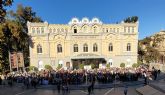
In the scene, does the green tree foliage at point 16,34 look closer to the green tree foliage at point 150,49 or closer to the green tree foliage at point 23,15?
the green tree foliage at point 23,15

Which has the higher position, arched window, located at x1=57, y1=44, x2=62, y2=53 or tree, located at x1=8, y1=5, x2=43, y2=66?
tree, located at x1=8, y1=5, x2=43, y2=66

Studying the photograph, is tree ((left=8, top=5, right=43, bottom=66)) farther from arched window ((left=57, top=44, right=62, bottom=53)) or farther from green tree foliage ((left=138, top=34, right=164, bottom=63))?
green tree foliage ((left=138, top=34, right=164, bottom=63))

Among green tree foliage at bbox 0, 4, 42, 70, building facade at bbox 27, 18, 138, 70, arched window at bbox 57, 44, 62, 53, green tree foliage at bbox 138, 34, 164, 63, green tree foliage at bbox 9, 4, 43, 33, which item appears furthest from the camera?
green tree foliage at bbox 138, 34, 164, 63

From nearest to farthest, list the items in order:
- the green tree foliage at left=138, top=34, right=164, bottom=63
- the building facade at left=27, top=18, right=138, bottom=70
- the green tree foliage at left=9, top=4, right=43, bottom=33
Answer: the building facade at left=27, top=18, right=138, bottom=70
the green tree foliage at left=9, top=4, right=43, bottom=33
the green tree foliage at left=138, top=34, right=164, bottom=63

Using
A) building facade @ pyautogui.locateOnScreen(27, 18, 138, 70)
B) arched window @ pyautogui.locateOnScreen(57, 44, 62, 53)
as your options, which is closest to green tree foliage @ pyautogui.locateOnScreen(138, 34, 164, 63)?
building facade @ pyautogui.locateOnScreen(27, 18, 138, 70)

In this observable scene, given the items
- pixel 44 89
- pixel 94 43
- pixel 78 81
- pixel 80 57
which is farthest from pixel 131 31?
pixel 44 89

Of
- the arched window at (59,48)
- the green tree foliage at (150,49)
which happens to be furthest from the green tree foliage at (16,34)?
the green tree foliage at (150,49)

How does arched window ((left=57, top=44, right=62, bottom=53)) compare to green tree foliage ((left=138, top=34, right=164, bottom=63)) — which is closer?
arched window ((left=57, top=44, right=62, bottom=53))

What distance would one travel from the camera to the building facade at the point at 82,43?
48.4 metres

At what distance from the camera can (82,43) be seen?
49.2 m

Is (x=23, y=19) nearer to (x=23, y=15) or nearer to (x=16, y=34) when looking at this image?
(x=23, y=15)

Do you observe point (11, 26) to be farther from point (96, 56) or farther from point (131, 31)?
point (131, 31)

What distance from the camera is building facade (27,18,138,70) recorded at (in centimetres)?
4838

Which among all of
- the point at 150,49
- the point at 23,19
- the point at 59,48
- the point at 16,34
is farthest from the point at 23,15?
the point at 150,49
